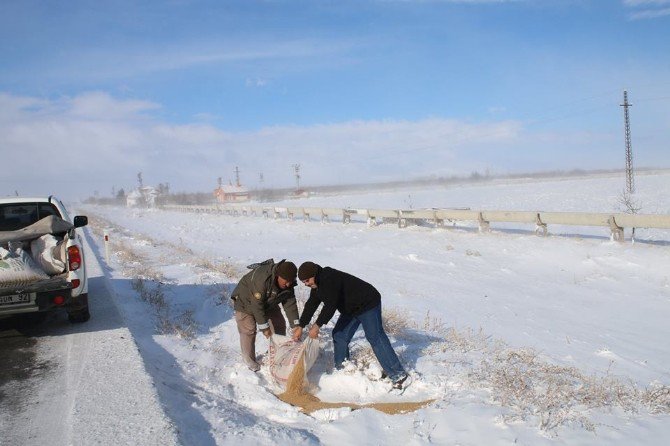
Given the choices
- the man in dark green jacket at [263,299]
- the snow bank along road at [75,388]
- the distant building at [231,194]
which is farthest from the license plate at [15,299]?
the distant building at [231,194]

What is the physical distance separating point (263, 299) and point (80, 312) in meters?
3.27

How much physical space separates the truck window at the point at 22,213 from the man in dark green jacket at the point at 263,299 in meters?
3.83

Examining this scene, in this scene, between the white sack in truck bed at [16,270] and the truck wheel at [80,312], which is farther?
the truck wheel at [80,312]

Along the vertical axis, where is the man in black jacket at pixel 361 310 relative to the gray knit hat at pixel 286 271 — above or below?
below

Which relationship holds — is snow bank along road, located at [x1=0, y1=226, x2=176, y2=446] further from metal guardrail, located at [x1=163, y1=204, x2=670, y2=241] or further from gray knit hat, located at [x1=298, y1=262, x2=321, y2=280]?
metal guardrail, located at [x1=163, y1=204, x2=670, y2=241]

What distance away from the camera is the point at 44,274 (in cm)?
662

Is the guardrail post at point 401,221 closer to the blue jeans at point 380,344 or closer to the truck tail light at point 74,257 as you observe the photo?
the truck tail light at point 74,257

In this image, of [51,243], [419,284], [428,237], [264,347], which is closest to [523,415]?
[264,347]

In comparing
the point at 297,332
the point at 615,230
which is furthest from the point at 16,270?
the point at 615,230

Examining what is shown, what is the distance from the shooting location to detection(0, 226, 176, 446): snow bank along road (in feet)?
13.2

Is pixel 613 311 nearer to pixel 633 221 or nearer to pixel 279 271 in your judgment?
pixel 633 221

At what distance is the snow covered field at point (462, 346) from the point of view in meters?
4.43

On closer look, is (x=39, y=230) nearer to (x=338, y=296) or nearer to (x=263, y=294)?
(x=263, y=294)

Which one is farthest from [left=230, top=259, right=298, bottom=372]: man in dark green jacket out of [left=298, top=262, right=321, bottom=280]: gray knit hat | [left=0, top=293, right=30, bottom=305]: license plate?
[left=0, top=293, right=30, bottom=305]: license plate
